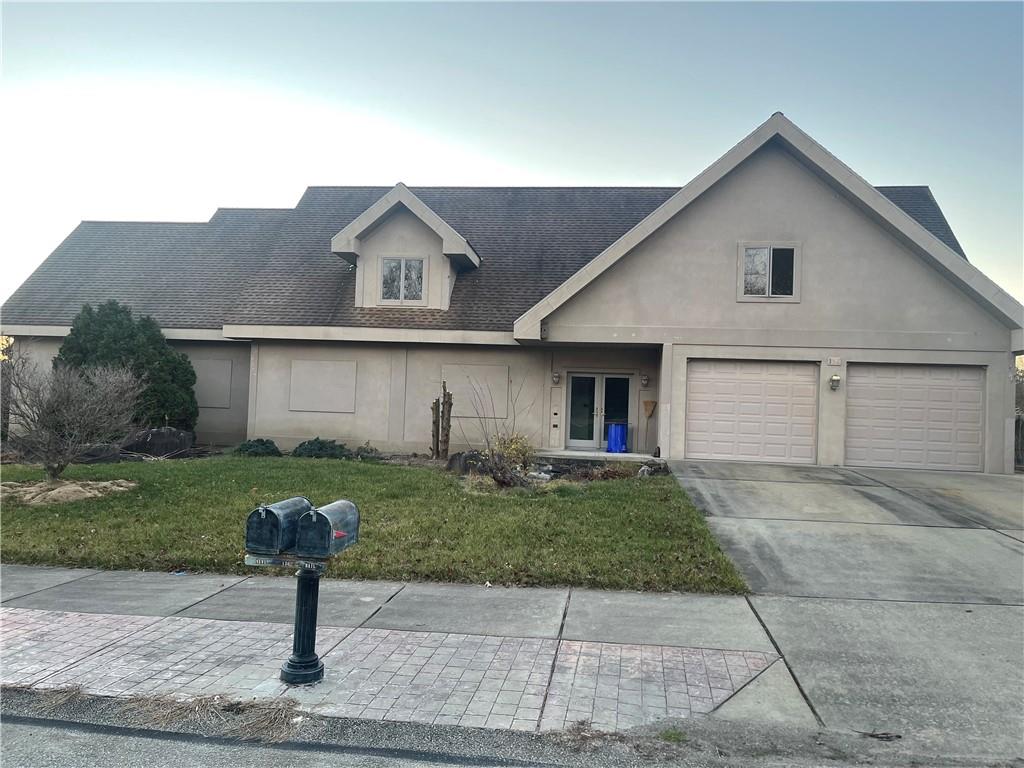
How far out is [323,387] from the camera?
18.0 metres

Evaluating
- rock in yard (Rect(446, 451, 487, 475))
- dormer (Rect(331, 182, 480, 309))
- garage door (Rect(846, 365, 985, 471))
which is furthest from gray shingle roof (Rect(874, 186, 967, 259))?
rock in yard (Rect(446, 451, 487, 475))

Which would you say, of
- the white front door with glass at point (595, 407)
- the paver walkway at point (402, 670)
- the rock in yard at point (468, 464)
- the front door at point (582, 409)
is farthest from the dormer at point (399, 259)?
the paver walkway at point (402, 670)

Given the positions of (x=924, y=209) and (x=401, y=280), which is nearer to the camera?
(x=401, y=280)

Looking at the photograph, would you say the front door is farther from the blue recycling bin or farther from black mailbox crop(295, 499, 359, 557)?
black mailbox crop(295, 499, 359, 557)

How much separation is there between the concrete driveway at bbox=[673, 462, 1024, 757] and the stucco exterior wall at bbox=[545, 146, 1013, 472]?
110 inches

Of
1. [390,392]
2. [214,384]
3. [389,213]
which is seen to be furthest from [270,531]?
[214,384]

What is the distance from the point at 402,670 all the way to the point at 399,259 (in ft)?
46.9

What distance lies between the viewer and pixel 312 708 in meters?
4.34

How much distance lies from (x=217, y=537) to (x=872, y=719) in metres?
7.30

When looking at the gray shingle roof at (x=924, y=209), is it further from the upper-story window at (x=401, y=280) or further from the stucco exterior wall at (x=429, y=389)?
the upper-story window at (x=401, y=280)

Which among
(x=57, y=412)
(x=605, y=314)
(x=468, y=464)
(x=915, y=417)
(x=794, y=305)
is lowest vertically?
(x=468, y=464)

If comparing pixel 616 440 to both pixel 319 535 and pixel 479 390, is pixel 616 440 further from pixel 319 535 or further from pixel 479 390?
pixel 319 535

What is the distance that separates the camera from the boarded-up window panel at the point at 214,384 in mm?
19266

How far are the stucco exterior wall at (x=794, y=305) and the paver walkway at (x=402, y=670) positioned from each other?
10.6 m
